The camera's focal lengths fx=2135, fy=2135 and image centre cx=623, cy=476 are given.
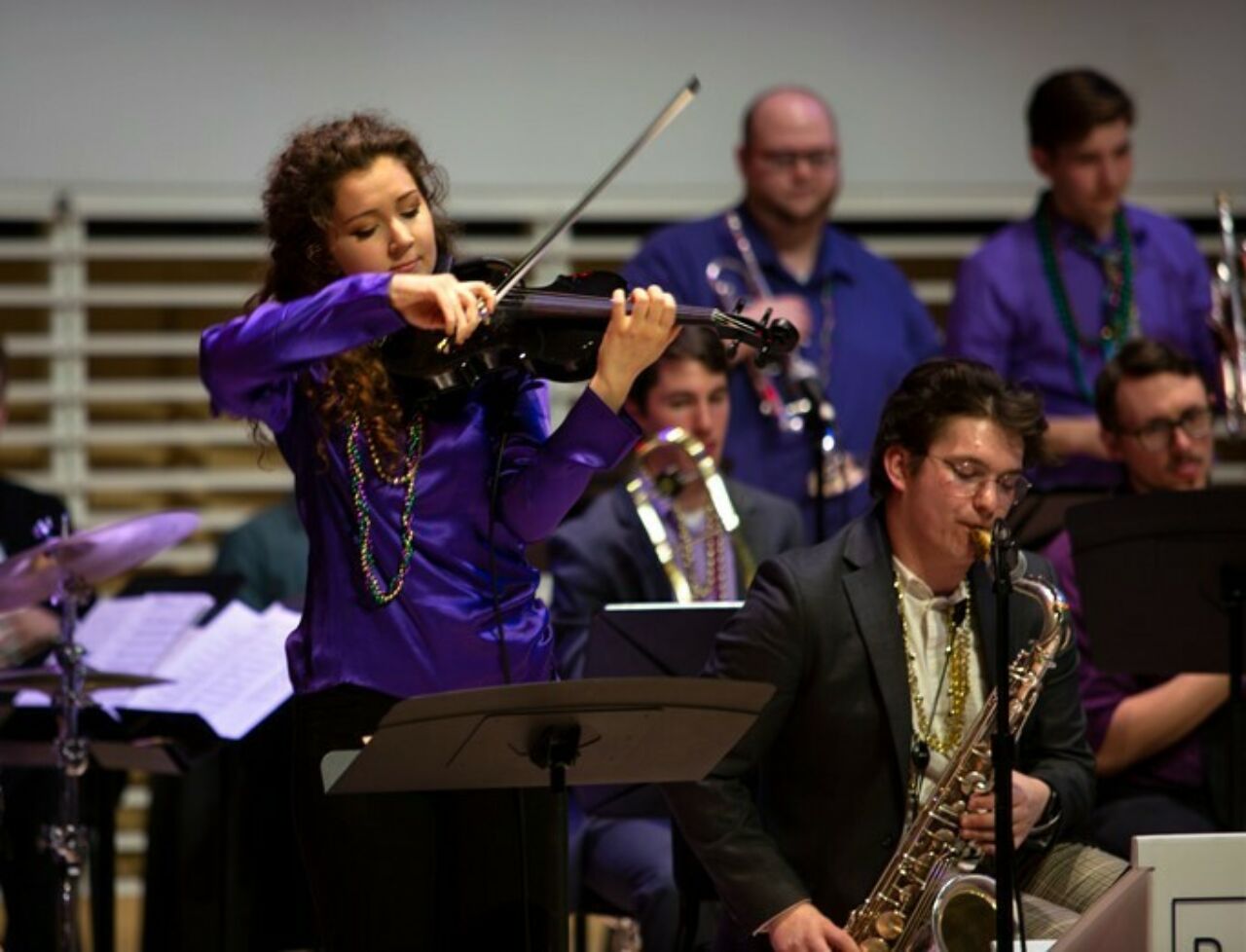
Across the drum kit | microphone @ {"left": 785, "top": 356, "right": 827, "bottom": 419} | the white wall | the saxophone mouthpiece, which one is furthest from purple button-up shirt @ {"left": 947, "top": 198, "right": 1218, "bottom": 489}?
the drum kit

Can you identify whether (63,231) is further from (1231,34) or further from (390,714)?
(390,714)

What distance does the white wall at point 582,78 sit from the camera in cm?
605

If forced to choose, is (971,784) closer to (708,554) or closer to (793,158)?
(708,554)

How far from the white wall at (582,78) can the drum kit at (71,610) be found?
7.60ft

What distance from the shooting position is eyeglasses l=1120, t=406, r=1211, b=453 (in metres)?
4.16

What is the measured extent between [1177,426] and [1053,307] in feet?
2.80

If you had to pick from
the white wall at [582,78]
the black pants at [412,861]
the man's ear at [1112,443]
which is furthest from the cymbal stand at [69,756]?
the white wall at [582,78]

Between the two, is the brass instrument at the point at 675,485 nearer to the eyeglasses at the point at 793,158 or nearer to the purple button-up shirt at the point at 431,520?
the eyeglasses at the point at 793,158

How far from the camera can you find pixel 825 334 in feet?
16.9

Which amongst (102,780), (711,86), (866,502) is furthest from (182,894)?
(711,86)

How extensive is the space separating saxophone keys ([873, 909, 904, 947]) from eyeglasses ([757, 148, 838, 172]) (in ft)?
8.01

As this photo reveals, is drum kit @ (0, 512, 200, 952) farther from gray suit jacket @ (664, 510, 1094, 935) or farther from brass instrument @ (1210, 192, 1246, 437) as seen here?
brass instrument @ (1210, 192, 1246, 437)

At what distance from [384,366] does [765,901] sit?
0.92 meters

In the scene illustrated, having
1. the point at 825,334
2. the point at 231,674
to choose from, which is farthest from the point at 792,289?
the point at 231,674
